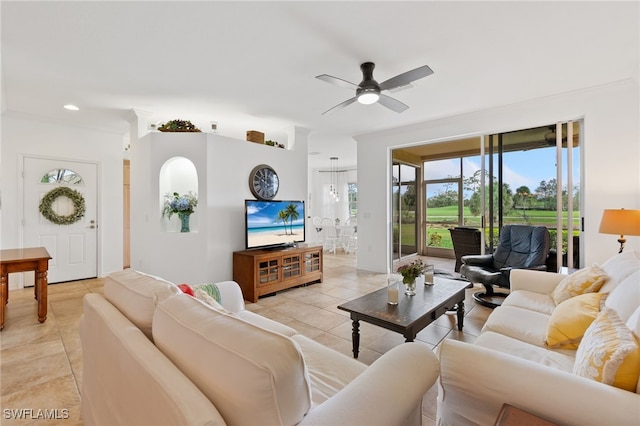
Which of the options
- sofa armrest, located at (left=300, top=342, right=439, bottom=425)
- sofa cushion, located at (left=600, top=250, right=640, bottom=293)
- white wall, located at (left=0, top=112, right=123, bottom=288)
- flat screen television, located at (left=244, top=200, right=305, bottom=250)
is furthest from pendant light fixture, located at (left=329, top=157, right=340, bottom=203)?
sofa armrest, located at (left=300, top=342, right=439, bottom=425)

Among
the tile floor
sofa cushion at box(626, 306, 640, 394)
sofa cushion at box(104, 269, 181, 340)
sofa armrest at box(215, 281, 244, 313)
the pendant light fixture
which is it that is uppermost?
the pendant light fixture

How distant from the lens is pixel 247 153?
14.6 ft

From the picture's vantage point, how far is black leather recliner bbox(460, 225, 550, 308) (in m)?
3.42

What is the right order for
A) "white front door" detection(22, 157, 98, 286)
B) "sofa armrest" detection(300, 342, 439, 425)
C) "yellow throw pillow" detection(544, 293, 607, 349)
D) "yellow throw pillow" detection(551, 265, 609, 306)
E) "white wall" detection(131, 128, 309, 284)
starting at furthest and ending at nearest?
"white front door" detection(22, 157, 98, 286)
"white wall" detection(131, 128, 309, 284)
"yellow throw pillow" detection(551, 265, 609, 306)
"yellow throw pillow" detection(544, 293, 607, 349)
"sofa armrest" detection(300, 342, 439, 425)

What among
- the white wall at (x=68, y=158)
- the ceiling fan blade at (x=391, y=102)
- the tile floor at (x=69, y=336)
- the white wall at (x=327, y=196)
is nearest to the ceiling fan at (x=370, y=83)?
the ceiling fan blade at (x=391, y=102)

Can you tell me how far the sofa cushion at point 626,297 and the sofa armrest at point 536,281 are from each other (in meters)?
0.87

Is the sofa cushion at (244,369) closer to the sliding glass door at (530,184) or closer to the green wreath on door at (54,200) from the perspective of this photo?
the sliding glass door at (530,184)

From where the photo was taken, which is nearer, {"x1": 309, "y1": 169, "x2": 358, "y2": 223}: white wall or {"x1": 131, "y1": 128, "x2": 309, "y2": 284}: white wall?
{"x1": 131, "y1": 128, "x2": 309, "y2": 284}: white wall

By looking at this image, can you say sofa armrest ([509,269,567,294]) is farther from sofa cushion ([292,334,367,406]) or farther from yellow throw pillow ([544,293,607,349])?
sofa cushion ([292,334,367,406])

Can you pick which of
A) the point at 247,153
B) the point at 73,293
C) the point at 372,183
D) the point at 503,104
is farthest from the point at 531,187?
the point at 73,293

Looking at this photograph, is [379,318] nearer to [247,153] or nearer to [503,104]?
[247,153]

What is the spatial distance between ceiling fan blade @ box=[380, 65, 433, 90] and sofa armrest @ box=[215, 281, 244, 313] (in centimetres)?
226

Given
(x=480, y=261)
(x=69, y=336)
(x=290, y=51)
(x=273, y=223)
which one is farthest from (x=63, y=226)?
(x=480, y=261)

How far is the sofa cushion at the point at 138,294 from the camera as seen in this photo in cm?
121
